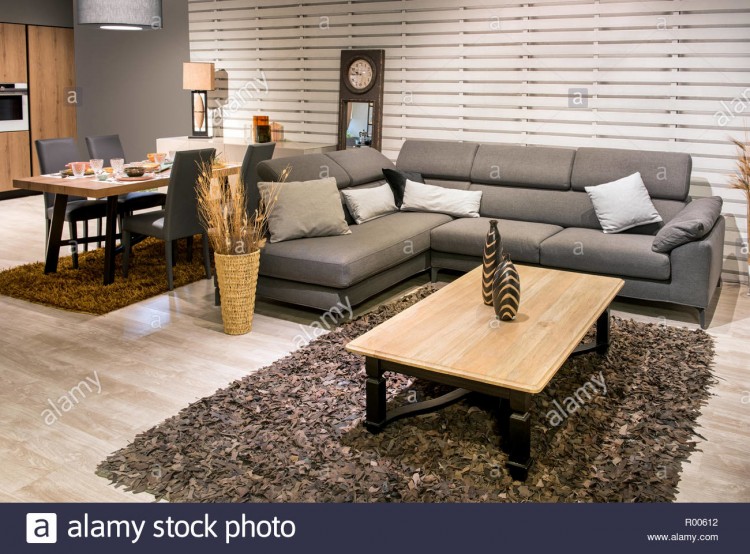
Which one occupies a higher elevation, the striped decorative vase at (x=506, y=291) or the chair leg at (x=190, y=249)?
the striped decorative vase at (x=506, y=291)

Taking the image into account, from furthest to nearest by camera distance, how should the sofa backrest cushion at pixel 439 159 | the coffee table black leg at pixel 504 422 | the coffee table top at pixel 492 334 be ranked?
the sofa backrest cushion at pixel 439 159 → the coffee table black leg at pixel 504 422 → the coffee table top at pixel 492 334

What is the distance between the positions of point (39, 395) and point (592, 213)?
365 cm

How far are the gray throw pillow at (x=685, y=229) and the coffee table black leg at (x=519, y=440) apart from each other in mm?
2134

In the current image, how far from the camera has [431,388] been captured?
3.54m

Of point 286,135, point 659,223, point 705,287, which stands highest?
point 286,135

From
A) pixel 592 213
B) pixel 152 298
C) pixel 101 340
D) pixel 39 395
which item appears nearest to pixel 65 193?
pixel 152 298

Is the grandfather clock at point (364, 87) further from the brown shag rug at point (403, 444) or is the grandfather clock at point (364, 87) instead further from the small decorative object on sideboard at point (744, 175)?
the brown shag rug at point (403, 444)

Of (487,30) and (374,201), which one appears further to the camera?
(487,30)

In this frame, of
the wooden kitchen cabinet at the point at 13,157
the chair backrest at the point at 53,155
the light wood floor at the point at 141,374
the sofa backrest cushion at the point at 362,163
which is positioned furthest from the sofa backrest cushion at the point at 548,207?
the wooden kitchen cabinet at the point at 13,157

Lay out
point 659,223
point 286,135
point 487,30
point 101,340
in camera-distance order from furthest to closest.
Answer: point 286,135 → point 487,30 → point 659,223 → point 101,340

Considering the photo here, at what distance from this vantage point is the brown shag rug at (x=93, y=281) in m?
4.79

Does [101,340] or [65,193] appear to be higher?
[65,193]

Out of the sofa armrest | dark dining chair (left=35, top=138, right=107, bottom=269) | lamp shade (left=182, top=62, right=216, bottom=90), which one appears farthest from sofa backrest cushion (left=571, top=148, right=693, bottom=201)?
lamp shade (left=182, top=62, right=216, bottom=90)

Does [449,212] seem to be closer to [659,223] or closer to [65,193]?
[659,223]
